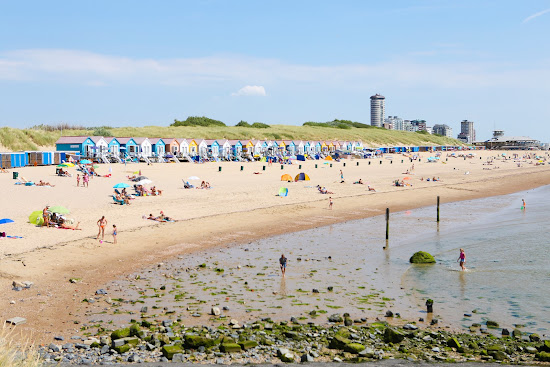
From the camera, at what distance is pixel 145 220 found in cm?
2594

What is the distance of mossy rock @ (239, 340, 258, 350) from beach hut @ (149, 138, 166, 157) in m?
58.2

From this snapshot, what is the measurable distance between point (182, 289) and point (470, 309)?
Result: 8.89 metres

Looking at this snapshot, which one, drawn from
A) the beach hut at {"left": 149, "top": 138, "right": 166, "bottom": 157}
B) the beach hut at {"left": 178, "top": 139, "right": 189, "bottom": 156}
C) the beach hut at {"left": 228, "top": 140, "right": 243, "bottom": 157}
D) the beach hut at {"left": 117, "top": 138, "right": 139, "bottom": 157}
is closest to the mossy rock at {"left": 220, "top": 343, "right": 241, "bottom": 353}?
the beach hut at {"left": 117, "top": 138, "right": 139, "bottom": 157}

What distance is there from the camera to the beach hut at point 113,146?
202ft

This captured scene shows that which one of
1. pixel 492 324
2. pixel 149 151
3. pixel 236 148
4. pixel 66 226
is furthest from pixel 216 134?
pixel 492 324

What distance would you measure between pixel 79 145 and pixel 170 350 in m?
53.3

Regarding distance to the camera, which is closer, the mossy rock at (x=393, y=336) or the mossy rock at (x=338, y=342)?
the mossy rock at (x=338, y=342)

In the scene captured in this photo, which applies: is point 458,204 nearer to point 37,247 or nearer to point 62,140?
point 37,247

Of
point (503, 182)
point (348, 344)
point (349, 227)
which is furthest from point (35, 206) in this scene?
point (503, 182)

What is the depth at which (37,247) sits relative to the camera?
757 inches

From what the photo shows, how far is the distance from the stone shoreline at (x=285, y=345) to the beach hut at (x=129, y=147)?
2131 inches

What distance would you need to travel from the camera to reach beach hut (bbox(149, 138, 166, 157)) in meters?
67.9

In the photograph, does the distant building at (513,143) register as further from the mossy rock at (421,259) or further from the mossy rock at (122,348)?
the mossy rock at (122,348)

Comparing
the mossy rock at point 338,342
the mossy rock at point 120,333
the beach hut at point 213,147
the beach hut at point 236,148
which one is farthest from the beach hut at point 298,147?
the mossy rock at point 120,333
